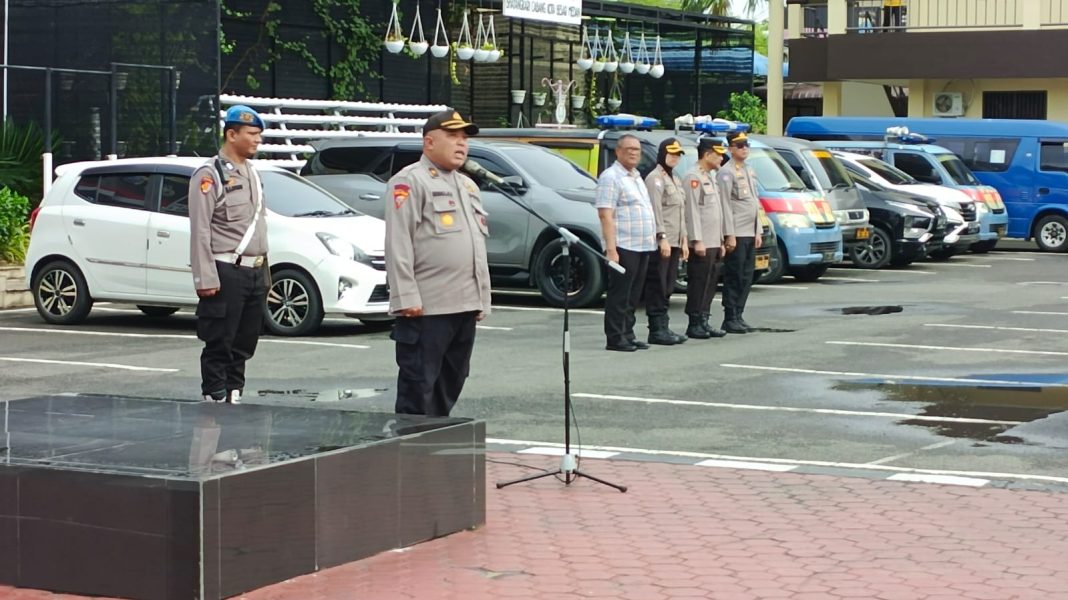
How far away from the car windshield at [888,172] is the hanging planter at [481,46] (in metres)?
7.79

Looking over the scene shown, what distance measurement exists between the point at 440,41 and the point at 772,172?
11163mm

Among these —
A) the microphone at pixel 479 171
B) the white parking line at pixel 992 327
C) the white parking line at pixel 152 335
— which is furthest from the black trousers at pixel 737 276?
Answer: the microphone at pixel 479 171

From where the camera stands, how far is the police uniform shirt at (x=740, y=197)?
15.8m

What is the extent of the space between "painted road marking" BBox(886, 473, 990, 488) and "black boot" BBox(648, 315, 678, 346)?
618cm

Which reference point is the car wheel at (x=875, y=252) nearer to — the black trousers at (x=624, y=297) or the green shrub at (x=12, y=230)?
the black trousers at (x=624, y=297)

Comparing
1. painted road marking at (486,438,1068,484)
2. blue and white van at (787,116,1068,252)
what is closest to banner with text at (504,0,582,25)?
blue and white van at (787,116,1068,252)

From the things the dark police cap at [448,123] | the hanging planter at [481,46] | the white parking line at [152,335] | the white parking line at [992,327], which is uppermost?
the hanging planter at [481,46]

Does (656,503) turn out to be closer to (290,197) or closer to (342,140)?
(290,197)

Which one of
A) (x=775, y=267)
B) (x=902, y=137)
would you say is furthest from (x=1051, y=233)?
(x=775, y=267)

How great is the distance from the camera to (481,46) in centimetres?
3161

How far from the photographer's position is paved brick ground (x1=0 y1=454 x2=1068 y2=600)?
6551 millimetres

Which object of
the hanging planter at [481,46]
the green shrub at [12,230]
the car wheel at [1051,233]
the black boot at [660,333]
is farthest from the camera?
the hanging planter at [481,46]

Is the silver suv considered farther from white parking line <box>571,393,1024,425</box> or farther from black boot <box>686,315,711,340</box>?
white parking line <box>571,393,1024,425</box>

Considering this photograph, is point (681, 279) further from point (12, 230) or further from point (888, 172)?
point (888, 172)
